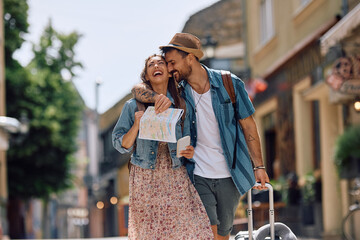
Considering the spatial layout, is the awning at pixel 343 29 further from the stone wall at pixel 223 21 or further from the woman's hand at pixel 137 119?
the stone wall at pixel 223 21

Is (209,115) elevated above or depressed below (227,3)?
below

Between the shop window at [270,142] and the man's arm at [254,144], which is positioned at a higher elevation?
the shop window at [270,142]

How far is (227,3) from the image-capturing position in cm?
3284

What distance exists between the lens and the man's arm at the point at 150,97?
4641 millimetres

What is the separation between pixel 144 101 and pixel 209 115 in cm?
55

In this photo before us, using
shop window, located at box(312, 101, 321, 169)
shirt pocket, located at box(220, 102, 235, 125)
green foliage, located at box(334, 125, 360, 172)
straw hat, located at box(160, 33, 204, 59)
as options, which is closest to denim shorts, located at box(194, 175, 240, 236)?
shirt pocket, located at box(220, 102, 235, 125)

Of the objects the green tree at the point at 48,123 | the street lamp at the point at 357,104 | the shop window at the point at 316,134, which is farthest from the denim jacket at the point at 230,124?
the green tree at the point at 48,123

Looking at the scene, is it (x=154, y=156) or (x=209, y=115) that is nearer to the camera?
(x=154, y=156)

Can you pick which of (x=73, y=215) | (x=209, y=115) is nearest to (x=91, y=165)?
(x=73, y=215)

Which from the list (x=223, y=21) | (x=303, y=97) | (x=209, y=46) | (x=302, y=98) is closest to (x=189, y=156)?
(x=303, y=97)

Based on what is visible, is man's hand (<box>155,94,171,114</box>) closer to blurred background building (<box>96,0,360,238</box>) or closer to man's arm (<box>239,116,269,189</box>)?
man's arm (<box>239,116,269,189</box>)

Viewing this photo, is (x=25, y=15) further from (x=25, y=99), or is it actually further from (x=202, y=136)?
(x=202, y=136)

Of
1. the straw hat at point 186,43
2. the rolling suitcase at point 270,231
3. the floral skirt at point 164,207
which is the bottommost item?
the rolling suitcase at point 270,231

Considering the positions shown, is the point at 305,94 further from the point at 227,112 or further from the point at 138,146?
the point at 138,146
